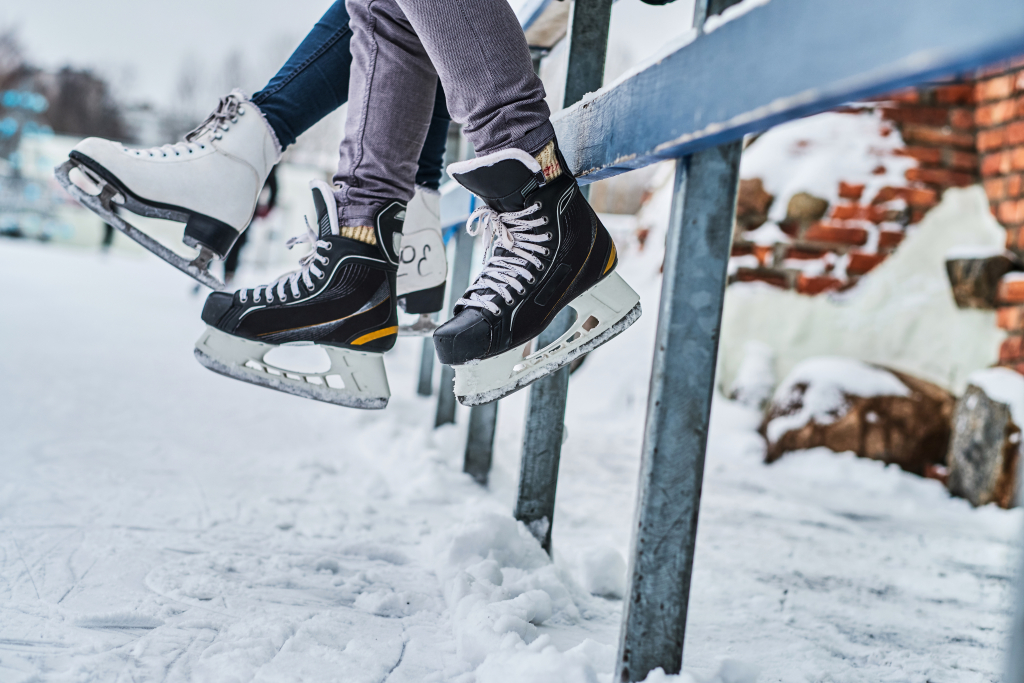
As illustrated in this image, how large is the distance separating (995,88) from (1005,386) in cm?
111

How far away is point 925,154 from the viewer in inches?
94.2

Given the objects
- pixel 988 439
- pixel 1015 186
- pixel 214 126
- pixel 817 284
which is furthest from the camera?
pixel 817 284

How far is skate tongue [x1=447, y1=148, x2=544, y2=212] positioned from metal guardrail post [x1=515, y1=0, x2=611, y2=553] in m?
0.34

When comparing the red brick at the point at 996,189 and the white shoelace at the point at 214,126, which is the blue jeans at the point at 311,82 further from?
the red brick at the point at 996,189

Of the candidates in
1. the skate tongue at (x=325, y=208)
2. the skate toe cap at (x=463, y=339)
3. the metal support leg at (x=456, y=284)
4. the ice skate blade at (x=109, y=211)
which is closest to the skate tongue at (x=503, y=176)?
the skate toe cap at (x=463, y=339)

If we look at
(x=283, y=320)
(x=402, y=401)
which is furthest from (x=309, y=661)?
(x=402, y=401)

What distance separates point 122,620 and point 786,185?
247 cm

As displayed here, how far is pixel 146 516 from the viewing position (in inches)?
37.9

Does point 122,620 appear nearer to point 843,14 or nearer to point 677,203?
point 677,203

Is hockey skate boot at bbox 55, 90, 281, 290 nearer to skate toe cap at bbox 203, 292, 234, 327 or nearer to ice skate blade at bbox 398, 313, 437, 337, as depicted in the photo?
skate toe cap at bbox 203, 292, 234, 327

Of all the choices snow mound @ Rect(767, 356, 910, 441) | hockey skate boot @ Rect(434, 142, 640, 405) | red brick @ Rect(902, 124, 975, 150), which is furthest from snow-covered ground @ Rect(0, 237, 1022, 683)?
red brick @ Rect(902, 124, 975, 150)

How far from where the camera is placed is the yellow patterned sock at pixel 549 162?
682 mm

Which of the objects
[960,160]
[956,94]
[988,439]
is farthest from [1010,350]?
[956,94]

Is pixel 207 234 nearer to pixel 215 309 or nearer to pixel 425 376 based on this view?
pixel 215 309
